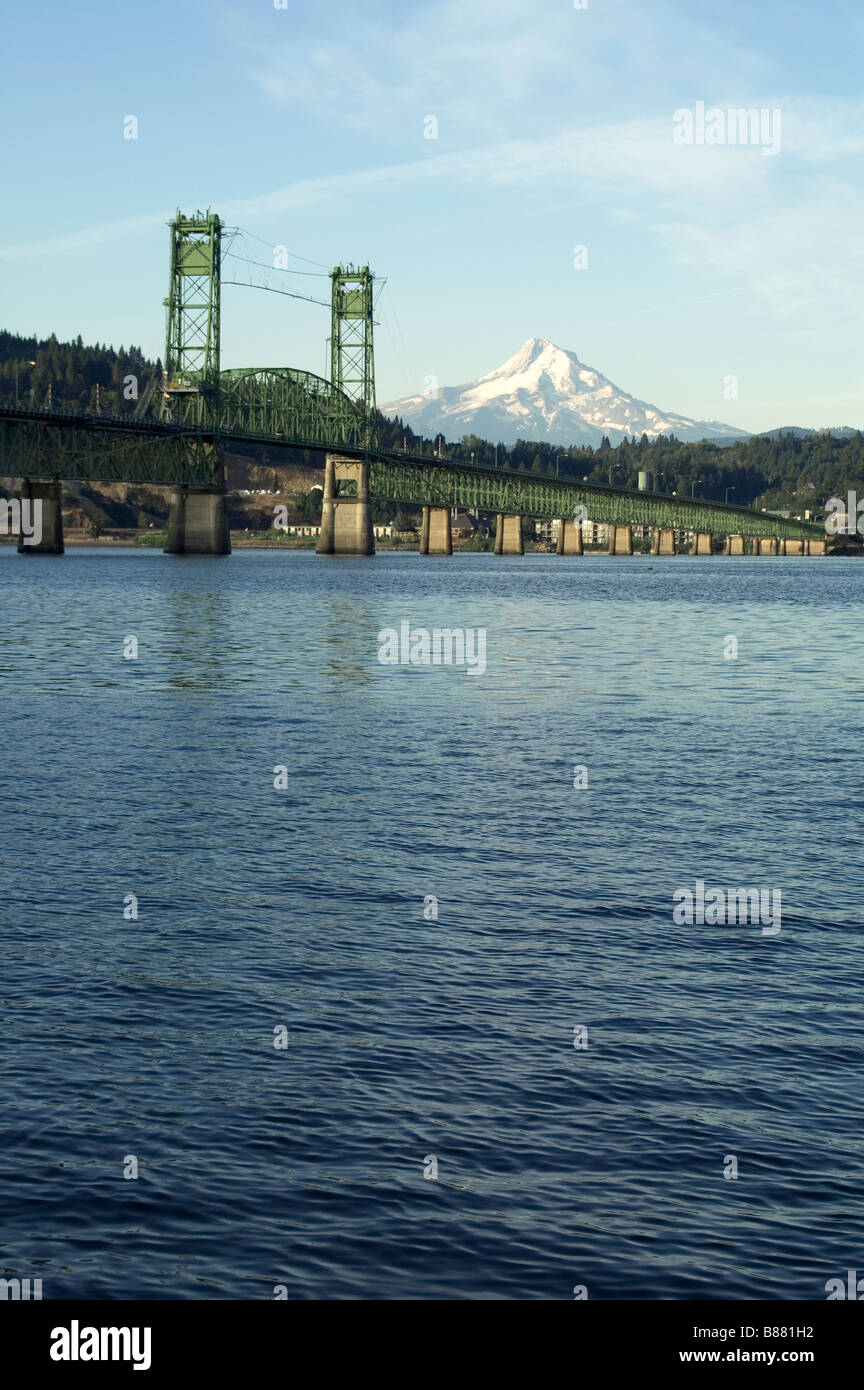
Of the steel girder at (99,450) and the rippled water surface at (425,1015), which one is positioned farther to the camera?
the steel girder at (99,450)

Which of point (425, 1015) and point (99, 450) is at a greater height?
point (99, 450)

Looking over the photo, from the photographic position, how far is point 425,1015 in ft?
55.2

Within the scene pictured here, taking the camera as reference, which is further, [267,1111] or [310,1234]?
[267,1111]

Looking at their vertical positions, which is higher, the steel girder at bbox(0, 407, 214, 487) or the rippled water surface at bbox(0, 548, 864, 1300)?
the steel girder at bbox(0, 407, 214, 487)

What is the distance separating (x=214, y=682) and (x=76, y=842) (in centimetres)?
2824

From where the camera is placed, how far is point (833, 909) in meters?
21.7

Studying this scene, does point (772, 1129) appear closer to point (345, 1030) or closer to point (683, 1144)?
point (683, 1144)

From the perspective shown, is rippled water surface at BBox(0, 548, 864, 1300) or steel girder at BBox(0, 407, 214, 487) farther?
steel girder at BBox(0, 407, 214, 487)

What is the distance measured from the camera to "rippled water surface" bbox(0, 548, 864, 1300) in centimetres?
1184

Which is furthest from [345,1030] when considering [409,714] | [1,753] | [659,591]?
[659,591]

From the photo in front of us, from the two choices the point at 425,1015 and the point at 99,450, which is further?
the point at 99,450

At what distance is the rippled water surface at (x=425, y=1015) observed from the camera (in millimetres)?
11844

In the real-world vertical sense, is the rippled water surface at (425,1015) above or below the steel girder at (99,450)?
below
